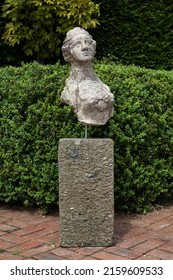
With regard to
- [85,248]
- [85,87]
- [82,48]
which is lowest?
[85,248]

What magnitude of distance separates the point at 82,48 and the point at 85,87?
324mm

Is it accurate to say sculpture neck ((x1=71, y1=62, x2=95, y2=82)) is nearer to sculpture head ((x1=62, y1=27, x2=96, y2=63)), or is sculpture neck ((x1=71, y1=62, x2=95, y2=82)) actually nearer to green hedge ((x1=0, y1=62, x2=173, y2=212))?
sculpture head ((x1=62, y1=27, x2=96, y2=63))

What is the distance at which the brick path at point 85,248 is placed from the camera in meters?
3.95

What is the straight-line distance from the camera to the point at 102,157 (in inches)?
158

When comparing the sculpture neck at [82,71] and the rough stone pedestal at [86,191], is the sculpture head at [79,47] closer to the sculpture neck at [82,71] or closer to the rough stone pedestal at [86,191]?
the sculpture neck at [82,71]

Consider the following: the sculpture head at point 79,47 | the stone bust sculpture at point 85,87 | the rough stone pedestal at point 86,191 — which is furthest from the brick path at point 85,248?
the sculpture head at point 79,47

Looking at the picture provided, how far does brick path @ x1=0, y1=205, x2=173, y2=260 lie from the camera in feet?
12.9

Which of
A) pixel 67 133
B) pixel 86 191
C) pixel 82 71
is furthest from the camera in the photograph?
pixel 67 133

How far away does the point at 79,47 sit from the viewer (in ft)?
13.4

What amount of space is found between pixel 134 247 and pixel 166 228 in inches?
24.0

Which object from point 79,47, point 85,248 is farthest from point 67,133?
point 85,248

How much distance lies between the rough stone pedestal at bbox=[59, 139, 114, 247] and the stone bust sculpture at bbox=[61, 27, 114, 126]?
0.24 m

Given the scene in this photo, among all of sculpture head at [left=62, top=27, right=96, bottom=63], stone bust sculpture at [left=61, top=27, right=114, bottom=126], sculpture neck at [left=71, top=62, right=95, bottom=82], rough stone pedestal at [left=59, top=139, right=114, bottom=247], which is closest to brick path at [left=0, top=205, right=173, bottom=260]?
rough stone pedestal at [left=59, top=139, right=114, bottom=247]

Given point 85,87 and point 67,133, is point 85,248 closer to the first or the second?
point 67,133
